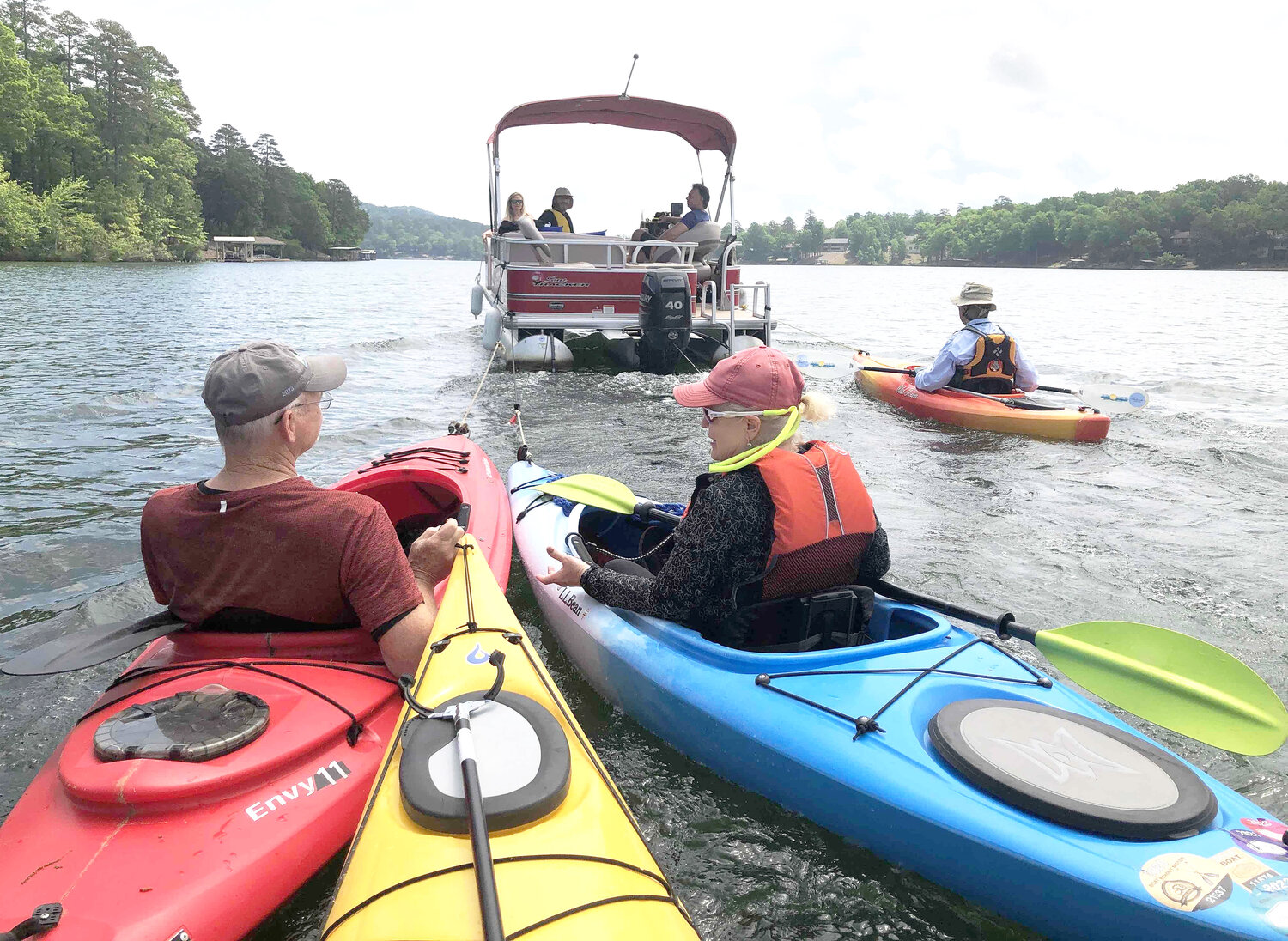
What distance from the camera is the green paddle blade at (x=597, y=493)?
13.4ft

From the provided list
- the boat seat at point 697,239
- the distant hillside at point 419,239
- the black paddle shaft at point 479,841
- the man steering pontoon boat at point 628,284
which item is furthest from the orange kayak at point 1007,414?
A: the distant hillside at point 419,239

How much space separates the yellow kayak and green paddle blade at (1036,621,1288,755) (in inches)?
71.9

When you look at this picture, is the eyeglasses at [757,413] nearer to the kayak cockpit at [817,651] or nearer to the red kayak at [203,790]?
the kayak cockpit at [817,651]

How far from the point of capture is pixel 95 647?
100.0 inches

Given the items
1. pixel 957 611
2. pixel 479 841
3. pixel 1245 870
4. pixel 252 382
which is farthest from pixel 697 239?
pixel 479 841

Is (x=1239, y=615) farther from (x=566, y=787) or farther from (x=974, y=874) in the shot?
(x=566, y=787)

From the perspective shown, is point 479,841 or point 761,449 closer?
point 479,841

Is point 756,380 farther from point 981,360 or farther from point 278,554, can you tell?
point 981,360

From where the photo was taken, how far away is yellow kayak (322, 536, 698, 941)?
156 cm

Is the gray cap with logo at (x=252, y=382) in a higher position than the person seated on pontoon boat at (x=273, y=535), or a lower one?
higher

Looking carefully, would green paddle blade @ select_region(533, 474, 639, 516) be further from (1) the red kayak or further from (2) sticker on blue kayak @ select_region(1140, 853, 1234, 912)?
(2) sticker on blue kayak @ select_region(1140, 853, 1234, 912)

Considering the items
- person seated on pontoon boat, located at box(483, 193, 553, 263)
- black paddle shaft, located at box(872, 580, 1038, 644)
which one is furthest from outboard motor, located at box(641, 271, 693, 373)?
black paddle shaft, located at box(872, 580, 1038, 644)

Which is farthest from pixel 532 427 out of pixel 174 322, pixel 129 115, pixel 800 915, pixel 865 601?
pixel 129 115

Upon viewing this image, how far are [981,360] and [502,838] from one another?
8159 mm
